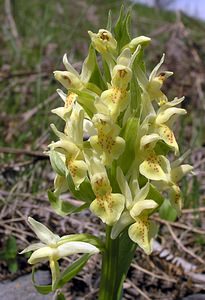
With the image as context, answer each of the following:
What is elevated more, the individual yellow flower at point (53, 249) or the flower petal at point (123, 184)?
the flower petal at point (123, 184)

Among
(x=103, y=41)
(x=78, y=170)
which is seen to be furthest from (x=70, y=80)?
(x=78, y=170)

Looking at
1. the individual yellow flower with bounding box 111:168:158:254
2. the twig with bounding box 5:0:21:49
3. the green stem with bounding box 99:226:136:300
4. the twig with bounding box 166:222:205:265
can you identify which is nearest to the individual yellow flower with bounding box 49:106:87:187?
the individual yellow flower with bounding box 111:168:158:254

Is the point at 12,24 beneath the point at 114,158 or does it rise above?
above

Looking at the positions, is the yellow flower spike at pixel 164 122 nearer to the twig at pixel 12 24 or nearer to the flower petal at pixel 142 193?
the flower petal at pixel 142 193

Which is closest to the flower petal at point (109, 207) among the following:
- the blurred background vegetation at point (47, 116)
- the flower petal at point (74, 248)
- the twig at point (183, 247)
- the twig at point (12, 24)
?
the flower petal at point (74, 248)

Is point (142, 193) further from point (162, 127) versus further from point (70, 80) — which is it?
point (70, 80)

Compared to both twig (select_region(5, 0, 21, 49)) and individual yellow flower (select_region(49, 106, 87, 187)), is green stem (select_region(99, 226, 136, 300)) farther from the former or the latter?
twig (select_region(5, 0, 21, 49))
